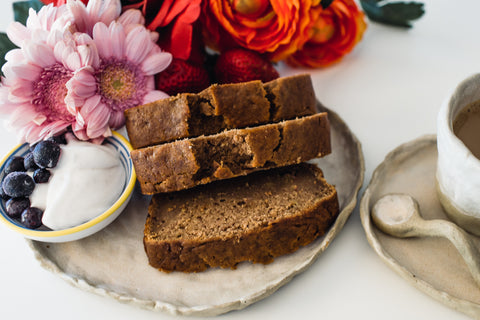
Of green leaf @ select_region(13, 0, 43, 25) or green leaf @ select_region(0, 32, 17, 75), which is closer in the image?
green leaf @ select_region(0, 32, 17, 75)

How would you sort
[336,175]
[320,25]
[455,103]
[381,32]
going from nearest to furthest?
[455,103] < [336,175] < [320,25] < [381,32]

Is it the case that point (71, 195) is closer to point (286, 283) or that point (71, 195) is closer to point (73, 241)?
point (73, 241)

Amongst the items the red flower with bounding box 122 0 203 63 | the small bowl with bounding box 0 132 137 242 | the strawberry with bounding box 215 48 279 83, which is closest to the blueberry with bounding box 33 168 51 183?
the small bowl with bounding box 0 132 137 242

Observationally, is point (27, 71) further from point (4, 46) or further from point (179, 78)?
point (179, 78)

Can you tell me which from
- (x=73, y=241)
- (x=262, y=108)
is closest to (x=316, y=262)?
(x=262, y=108)

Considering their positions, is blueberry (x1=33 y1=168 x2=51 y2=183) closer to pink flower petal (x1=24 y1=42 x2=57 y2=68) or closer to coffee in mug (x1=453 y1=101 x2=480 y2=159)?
pink flower petal (x1=24 y1=42 x2=57 y2=68)

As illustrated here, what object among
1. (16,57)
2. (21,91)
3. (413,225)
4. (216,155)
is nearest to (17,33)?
(16,57)

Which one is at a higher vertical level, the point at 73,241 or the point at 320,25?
the point at 320,25
